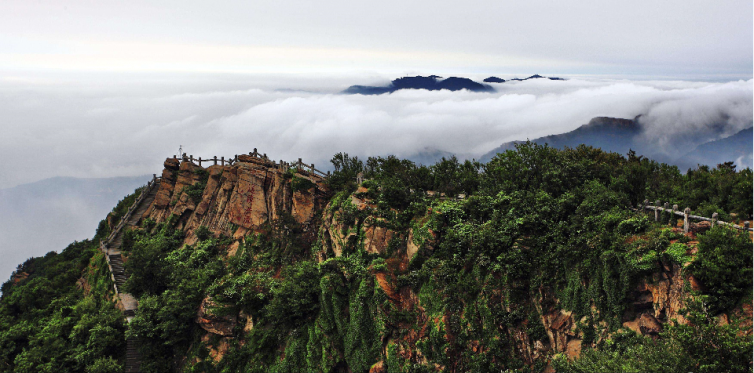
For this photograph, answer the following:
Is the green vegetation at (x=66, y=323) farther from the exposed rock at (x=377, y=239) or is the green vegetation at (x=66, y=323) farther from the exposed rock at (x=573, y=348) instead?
the exposed rock at (x=573, y=348)

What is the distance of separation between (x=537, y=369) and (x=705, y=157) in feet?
84.5

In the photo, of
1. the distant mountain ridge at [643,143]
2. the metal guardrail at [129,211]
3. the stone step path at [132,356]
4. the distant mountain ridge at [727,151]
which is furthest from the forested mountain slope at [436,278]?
the metal guardrail at [129,211]

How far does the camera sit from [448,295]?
19.9m

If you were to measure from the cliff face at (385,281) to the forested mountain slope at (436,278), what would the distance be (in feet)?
0.24

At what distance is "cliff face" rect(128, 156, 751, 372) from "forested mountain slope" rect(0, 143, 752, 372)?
7cm

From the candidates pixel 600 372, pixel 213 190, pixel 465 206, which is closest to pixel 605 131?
pixel 465 206

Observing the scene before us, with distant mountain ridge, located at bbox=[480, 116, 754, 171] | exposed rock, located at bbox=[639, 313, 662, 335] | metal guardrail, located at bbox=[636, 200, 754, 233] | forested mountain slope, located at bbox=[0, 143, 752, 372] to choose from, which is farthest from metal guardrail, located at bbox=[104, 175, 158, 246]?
metal guardrail, located at bbox=[636, 200, 754, 233]

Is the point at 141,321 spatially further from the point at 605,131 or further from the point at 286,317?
the point at 605,131

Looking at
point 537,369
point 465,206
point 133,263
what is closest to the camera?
point 537,369

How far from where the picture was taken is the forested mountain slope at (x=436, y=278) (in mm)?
15102

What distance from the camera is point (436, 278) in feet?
67.4

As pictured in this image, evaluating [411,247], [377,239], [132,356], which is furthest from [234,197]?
[411,247]

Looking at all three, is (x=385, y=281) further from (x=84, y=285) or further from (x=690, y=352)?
(x=84, y=285)

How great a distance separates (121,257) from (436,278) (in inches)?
1140
